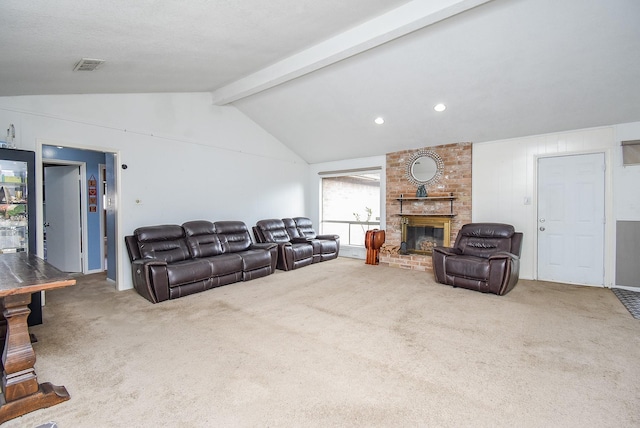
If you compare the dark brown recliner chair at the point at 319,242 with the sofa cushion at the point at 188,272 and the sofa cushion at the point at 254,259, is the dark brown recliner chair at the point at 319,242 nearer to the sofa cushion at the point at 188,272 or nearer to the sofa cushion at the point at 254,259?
the sofa cushion at the point at 254,259

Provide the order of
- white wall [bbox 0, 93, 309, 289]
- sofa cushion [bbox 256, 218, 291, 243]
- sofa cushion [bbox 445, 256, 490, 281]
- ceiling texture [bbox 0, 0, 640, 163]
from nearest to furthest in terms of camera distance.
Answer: ceiling texture [bbox 0, 0, 640, 163] < white wall [bbox 0, 93, 309, 289] < sofa cushion [bbox 445, 256, 490, 281] < sofa cushion [bbox 256, 218, 291, 243]

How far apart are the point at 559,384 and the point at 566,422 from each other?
1.42 ft

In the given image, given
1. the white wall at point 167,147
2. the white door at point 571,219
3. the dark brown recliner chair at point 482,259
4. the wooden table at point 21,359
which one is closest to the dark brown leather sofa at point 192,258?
the white wall at point 167,147

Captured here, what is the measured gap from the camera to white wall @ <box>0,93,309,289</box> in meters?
3.98

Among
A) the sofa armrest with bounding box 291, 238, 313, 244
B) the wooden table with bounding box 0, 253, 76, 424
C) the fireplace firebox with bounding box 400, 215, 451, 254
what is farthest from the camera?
the sofa armrest with bounding box 291, 238, 313, 244

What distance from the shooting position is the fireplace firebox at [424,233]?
578 cm

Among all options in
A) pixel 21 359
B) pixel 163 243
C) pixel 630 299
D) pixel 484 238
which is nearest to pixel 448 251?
pixel 484 238

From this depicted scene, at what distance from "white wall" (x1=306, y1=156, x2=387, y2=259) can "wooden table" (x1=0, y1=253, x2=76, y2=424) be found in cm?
569

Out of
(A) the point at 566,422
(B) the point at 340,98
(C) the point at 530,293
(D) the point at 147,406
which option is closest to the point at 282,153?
(B) the point at 340,98

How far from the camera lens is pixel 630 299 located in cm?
387

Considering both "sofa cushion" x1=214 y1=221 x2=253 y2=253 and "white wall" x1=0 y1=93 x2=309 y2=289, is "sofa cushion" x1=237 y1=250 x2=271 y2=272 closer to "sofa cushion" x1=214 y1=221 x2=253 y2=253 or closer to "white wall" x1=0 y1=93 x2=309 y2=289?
"sofa cushion" x1=214 y1=221 x2=253 y2=253

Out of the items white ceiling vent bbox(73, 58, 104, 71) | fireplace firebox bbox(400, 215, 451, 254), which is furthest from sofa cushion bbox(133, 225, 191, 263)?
fireplace firebox bbox(400, 215, 451, 254)

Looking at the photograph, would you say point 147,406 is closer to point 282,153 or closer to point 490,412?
point 490,412

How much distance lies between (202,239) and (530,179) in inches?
214
